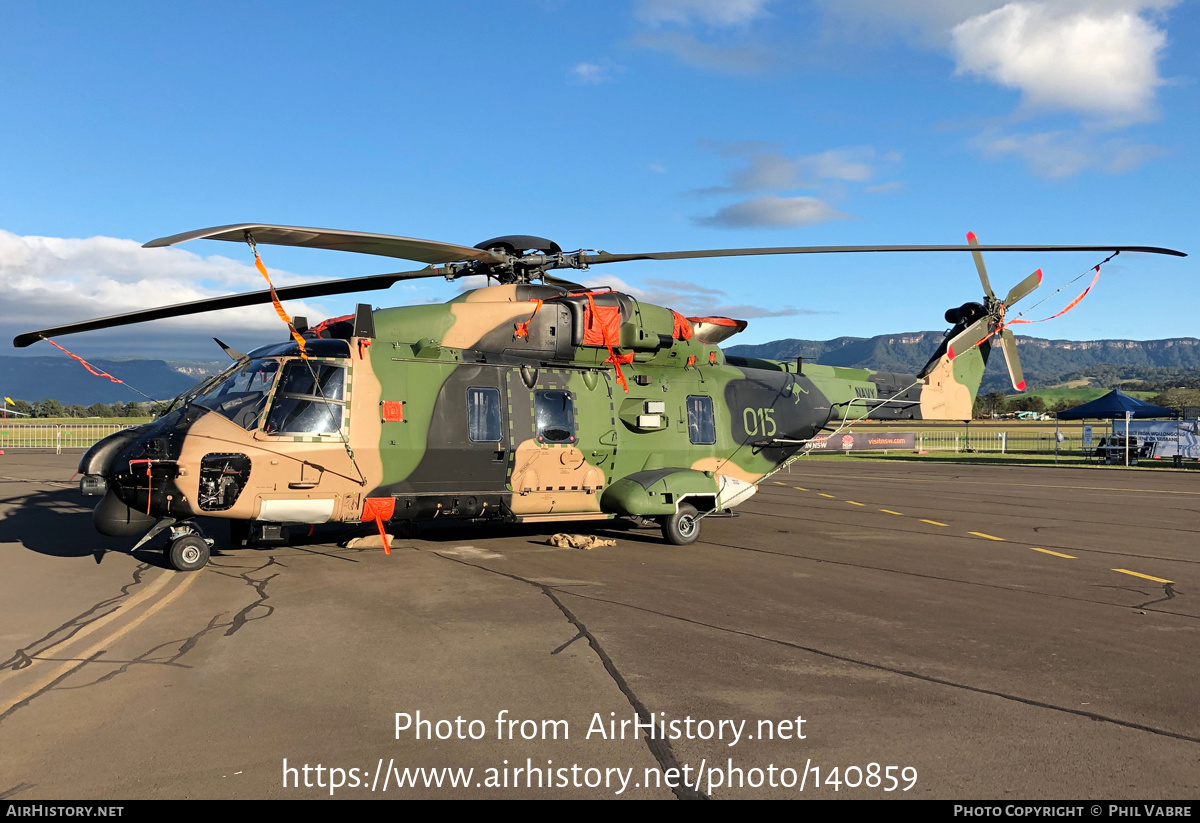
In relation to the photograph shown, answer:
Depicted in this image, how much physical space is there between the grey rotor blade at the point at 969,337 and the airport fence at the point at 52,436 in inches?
1828

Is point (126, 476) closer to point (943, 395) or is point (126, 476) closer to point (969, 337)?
point (943, 395)

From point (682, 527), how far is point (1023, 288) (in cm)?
982

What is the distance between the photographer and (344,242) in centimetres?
882

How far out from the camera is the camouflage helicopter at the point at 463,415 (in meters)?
9.68

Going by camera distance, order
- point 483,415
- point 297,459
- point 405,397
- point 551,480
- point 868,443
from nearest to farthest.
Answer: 1. point 297,459
2. point 405,397
3. point 483,415
4. point 551,480
5. point 868,443

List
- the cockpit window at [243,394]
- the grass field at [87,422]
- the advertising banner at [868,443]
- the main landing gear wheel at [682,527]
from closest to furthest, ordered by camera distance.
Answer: the cockpit window at [243,394] → the main landing gear wheel at [682,527] → the advertising banner at [868,443] → the grass field at [87,422]

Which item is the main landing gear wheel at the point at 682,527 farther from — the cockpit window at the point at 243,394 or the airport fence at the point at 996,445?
the airport fence at the point at 996,445

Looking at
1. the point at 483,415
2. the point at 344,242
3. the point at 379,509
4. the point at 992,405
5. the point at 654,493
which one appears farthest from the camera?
the point at 992,405

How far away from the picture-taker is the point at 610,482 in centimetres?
1273

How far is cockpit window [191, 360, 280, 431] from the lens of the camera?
9930 millimetres

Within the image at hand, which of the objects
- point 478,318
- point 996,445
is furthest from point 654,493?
point 996,445

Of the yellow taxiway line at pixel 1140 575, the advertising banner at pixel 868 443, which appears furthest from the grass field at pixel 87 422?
the yellow taxiway line at pixel 1140 575

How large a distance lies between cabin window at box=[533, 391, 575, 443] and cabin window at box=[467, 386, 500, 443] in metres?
0.68
